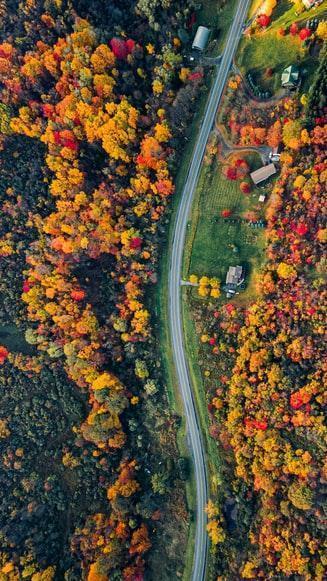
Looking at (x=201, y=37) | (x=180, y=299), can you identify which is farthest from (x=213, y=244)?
(x=201, y=37)

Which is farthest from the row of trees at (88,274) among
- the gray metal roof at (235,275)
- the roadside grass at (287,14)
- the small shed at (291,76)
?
the roadside grass at (287,14)

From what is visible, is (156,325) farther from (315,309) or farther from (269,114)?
(269,114)

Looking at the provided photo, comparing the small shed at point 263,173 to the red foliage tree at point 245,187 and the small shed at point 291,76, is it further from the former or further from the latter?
the small shed at point 291,76

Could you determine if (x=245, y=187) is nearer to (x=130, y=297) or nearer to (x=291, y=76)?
(x=291, y=76)

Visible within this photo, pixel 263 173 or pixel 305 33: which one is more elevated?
pixel 305 33

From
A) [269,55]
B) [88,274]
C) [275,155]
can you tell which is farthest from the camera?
[88,274]

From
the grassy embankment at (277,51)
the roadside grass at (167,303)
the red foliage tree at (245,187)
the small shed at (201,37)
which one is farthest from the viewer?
the roadside grass at (167,303)
